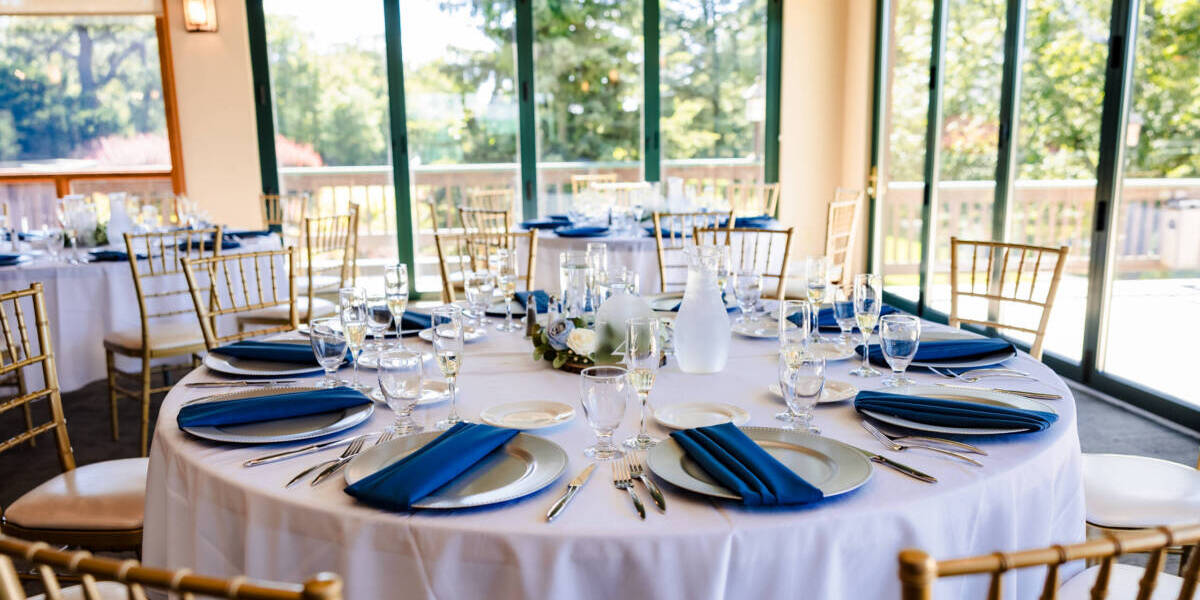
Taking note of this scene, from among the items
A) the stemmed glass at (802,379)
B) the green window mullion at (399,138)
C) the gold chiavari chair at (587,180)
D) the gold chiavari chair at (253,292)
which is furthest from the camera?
the gold chiavari chair at (587,180)

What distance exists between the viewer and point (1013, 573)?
4.27 ft

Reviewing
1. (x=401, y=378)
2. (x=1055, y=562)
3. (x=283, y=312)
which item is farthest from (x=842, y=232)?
(x=1055, y=562)

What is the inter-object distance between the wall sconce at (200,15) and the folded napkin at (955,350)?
5322 millimetres

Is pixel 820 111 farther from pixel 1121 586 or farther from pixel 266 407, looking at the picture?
pixel 266 407

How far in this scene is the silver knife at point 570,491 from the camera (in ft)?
3.56

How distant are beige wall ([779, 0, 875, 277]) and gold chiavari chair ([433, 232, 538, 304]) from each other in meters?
2.56

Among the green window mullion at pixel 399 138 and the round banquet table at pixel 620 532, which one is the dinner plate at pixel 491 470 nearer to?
the round banquet table at pixel 620 532

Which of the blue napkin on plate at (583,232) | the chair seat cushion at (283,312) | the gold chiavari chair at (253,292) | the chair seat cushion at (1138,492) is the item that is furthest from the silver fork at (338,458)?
the blue napkin on plate at (583,232)

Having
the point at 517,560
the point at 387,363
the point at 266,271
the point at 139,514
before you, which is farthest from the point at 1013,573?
the point at 266,271

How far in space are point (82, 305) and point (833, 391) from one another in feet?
10.3

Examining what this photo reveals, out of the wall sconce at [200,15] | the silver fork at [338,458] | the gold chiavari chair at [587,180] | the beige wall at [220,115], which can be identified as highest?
the wall sconce at [200,15]

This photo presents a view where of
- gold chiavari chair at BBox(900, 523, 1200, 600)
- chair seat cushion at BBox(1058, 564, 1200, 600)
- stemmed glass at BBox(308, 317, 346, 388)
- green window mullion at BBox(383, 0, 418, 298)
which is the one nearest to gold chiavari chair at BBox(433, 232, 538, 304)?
green window mullion at BBox(383, 0, 418, 298)

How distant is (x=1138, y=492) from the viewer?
1.78 meters

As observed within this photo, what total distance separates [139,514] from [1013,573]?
5.48ft
